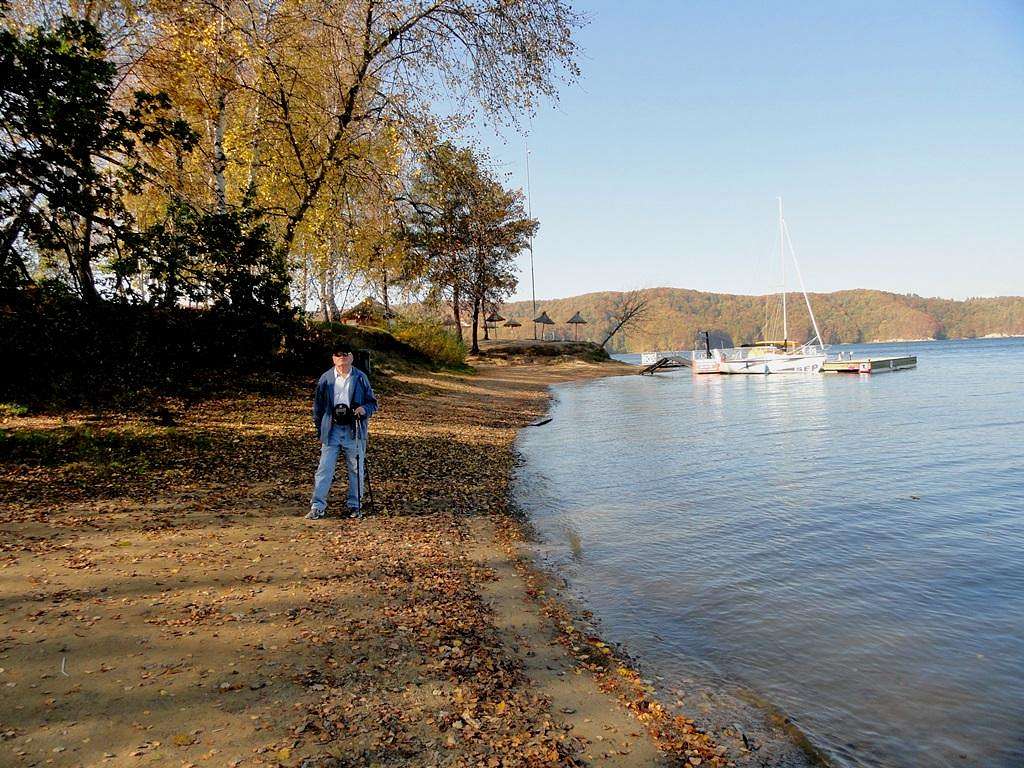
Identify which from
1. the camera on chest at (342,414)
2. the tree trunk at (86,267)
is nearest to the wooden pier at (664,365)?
the tree trunk at (86,267)

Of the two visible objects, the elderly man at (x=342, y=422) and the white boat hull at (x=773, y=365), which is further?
the white boat hull at (x=773, y=365)

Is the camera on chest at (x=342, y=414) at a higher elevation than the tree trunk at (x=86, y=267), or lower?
lower

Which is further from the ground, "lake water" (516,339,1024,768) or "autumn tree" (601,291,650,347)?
"autumn tree" (601,291,650,347)

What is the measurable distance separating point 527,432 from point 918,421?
1414 cm

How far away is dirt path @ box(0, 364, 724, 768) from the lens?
11.4 ft

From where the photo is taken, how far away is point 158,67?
13844 mm

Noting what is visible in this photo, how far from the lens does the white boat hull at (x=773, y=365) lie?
54.3m

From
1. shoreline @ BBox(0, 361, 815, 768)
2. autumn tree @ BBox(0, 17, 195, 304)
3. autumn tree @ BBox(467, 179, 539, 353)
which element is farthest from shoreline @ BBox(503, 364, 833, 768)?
autumn tree @ BBox(467, 179, 539, 353)

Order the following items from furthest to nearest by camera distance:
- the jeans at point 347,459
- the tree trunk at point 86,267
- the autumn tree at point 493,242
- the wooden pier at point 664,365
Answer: the wooden pier at point 664,365
the autumn tree at point 493,242
the tree trunk at point 86,267
the jeans at point 347,459

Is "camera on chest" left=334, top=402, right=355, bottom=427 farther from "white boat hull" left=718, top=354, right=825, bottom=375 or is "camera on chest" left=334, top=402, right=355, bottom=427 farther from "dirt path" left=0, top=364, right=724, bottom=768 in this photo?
"white boat hull" left=718, top=354, right=825, bottom=375

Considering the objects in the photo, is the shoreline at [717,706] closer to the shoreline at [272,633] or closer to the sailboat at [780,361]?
the shoreline at [272,633]

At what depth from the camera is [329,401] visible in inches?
318

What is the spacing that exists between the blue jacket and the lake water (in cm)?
305

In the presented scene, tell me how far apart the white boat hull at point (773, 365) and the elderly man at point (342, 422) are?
52.3 meters
